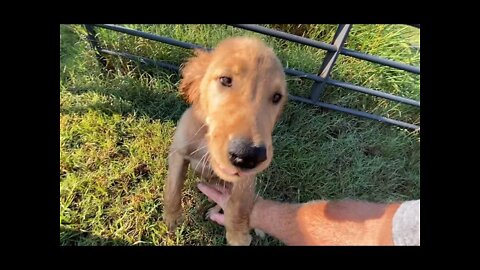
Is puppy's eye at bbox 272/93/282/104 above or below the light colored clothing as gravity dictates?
above

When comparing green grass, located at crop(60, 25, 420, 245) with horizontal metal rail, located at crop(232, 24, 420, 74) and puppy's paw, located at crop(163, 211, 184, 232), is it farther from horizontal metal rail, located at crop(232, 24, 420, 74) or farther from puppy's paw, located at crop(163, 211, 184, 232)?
horizontal metal rail, located at crop(232, 24, 420, 74)

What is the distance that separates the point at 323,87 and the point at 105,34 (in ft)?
6.30

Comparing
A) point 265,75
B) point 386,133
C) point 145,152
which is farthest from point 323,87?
point 145,152

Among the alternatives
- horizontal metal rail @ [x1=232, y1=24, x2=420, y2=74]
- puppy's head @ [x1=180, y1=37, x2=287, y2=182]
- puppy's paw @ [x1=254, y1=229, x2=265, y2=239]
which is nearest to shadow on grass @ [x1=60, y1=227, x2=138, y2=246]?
puppy's paw @ [x1=254, y1=229, x2=265, y2=239]

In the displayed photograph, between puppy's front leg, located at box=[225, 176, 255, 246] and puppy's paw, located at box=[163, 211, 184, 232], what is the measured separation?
0.37 metres

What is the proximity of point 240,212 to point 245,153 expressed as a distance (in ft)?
3.06

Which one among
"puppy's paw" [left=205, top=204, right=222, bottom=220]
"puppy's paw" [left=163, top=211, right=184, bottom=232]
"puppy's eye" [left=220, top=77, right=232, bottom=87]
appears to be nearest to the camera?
"puppy's eye" [left=220, top=77, right=232, bottom=87]

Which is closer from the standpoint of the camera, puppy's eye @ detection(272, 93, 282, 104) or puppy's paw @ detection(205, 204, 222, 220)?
puppy's eye @ detection(272, 93, 282, 104)

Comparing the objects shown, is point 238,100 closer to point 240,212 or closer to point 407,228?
point 240,212

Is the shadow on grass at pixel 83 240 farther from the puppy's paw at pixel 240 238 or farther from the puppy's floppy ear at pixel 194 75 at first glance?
the puppy's floppy ear at pixel 194 75

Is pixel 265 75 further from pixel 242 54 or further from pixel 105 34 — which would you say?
pixel 105 34

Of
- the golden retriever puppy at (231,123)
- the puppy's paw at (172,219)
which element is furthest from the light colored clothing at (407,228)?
the puppy's paw at (172,219)

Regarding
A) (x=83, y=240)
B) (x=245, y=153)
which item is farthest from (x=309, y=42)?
(x=83, y=240)

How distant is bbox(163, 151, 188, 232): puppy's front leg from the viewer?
108 inches
